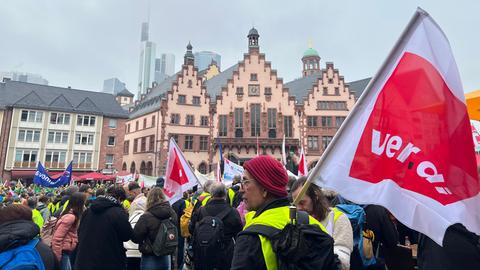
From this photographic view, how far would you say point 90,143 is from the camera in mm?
41844

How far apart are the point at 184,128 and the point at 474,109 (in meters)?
35.3

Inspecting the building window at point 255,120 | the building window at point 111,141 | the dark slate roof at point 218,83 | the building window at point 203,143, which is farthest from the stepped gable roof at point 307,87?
the building window at point 111,141

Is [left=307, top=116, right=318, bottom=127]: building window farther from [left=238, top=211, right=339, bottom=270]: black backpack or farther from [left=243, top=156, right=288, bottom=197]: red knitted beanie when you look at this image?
[left=238, top=211, right=339, bottom=270]: black backpack

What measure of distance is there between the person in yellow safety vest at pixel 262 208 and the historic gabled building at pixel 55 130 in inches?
1548

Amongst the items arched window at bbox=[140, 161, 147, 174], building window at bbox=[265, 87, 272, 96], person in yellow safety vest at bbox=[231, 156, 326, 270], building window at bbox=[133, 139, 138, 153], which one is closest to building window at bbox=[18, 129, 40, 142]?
building window at bbox=[133, 139, 138, 153]

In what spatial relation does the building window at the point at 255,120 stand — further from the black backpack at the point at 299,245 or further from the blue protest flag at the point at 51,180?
the black backpack at the point at 299,245

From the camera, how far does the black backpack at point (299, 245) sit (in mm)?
1860

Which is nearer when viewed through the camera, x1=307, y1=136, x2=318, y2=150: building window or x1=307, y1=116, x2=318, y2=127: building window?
x1=307, y1=136, x2=318, y2=150: building window

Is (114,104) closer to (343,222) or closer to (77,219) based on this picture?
(77,219)

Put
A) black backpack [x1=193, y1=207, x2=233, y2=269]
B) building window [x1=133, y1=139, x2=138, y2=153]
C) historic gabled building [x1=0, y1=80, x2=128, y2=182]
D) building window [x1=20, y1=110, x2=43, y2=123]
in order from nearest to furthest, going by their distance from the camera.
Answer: black backpack [x1=193, y1=207, x2=233, y2=269], historic gabled building [x1=0, y1=80, x2=128, y2=182], building window [x1=20, y1=110, x2=43, y2=123], building window [x1=133, y1=139, x2=138, y2=153]

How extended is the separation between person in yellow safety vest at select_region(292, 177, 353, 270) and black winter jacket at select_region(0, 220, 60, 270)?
2552mm

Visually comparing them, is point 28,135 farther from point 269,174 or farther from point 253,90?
point 269,174

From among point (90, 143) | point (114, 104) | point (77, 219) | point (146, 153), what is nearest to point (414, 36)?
point (77, 219)

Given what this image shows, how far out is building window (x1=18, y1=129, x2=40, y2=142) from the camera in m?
38.4
